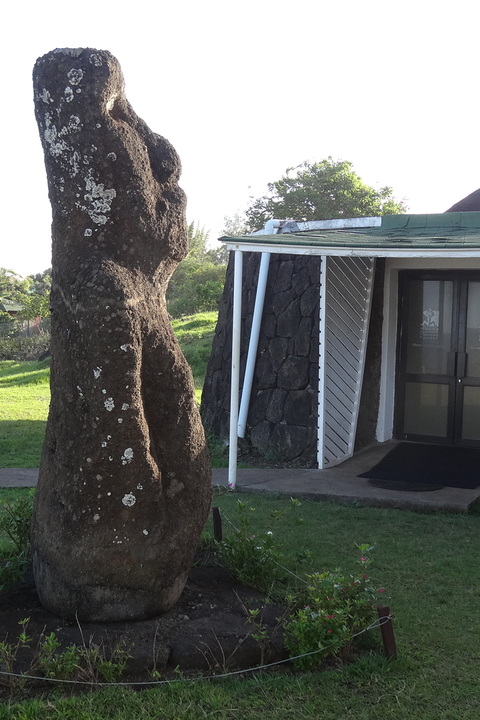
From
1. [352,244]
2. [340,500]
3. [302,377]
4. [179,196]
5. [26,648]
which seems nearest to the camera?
[26,648]

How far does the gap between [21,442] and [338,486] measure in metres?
4.89

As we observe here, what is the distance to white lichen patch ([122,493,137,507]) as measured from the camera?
4.09m

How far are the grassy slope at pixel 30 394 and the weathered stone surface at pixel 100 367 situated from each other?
5.76 meters

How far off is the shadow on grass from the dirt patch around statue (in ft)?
17.8

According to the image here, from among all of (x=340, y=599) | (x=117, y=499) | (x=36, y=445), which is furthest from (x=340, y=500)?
(x=36, y=445)

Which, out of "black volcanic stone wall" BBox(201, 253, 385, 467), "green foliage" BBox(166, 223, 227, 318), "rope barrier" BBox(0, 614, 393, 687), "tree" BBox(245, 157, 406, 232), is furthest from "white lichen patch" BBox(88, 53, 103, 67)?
"tree" BBox(245, 157, 406, 232)

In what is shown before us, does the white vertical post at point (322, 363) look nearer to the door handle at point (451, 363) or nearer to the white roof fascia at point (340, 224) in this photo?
the white roof fascia at point (340, 224)

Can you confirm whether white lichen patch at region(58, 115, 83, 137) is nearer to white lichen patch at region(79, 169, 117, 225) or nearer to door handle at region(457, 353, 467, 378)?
white lichen patch at region(79, 169, 117, 225)

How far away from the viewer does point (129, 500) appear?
410 cm

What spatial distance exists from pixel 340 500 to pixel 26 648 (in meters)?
4.34

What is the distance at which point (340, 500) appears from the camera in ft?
25.6

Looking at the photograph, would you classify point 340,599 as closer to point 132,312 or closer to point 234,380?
point 132,312

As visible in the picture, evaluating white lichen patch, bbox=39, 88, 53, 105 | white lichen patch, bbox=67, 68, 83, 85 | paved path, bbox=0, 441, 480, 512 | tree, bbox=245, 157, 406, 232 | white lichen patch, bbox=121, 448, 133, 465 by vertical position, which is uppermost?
tree, bbox=245, 157, 406, 232

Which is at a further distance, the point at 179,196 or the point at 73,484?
the point at 179,196
